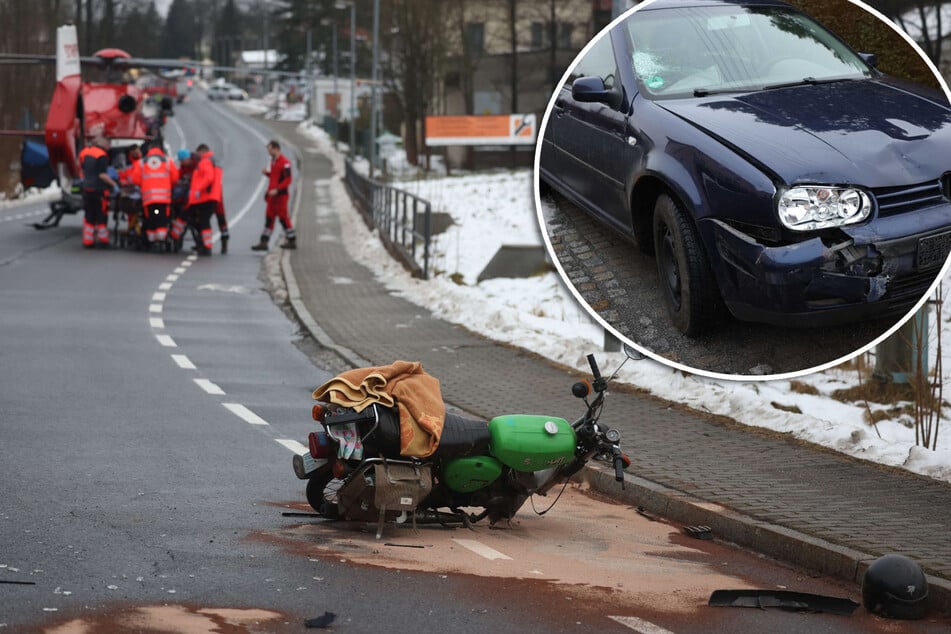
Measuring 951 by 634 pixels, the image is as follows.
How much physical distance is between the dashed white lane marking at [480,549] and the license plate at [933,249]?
4.94m

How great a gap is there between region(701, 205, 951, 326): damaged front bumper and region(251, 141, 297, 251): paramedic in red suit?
2510cm

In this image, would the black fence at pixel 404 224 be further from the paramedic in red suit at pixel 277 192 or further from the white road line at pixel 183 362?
the white road line at pixel 183 362

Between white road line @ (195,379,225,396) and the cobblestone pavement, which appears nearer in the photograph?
the cobblestone pavement

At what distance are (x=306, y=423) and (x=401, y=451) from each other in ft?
14.3

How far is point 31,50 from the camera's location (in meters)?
54.3

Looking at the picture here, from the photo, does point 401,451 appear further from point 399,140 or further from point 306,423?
point 399,140

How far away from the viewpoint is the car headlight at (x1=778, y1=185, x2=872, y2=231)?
1.70 metres

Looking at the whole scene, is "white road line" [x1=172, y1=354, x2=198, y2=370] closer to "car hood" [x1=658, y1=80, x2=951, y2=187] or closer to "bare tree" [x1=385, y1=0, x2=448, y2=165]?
"car hood" [x1=658, y1=80, x2=951, y2=187]

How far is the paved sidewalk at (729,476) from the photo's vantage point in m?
6.77

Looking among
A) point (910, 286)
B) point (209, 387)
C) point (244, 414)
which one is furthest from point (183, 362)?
point (910, 286)

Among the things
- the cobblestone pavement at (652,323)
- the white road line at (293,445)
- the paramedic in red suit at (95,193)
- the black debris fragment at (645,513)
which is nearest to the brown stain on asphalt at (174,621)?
the cobblestone pavement at (652,323)

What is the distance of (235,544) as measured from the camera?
6.54 m

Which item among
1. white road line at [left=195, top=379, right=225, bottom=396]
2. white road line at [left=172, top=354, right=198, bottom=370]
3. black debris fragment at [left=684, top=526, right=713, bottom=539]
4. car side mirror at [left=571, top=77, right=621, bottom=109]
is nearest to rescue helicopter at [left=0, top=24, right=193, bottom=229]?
white road line at [left=172, top=354, right=198, bottom=370]

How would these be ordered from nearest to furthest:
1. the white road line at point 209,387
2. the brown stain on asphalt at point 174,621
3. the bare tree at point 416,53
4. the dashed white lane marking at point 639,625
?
the brown stain on asphalt at point 174,621 → the dashed white lane marking at point 639,625 → the white road line at point 209,387 → the bare tree at point 416,53
